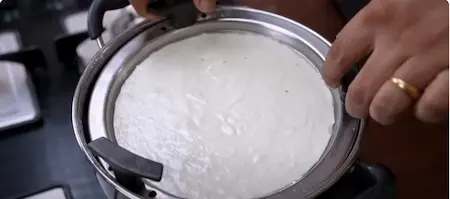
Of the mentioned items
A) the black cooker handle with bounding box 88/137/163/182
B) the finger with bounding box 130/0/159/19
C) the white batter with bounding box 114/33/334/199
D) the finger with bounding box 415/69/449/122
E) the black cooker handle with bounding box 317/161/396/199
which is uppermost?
the finger with bounding box 130/0/159/19

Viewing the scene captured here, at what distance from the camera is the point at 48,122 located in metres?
0.67

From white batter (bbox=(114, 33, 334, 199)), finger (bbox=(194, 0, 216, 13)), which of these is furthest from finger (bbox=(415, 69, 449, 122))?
finger (bbox=(194, 0, 216, 13))

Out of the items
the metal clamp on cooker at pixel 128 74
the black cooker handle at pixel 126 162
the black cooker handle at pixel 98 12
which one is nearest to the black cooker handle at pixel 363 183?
the metal clamp on cooker at pixel 128 74

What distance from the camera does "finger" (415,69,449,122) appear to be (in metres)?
0.51

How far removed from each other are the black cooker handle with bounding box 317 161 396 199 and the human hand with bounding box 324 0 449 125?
0.05 meters

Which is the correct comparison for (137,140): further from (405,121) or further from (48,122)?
(405,121)

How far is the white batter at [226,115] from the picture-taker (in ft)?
1.94

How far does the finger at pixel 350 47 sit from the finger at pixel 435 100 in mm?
66

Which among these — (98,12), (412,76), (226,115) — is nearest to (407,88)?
(412,76)

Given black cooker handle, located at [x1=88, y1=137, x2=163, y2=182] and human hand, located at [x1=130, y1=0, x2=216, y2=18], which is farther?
human hand, located at [x1=130, y1=0, x2=216, y2=18]

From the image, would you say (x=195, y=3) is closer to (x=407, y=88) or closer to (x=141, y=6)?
(x=141, y=6)

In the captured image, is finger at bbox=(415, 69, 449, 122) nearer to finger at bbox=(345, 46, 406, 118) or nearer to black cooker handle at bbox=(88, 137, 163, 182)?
finger at bbox=(345, 46, 406, 118)

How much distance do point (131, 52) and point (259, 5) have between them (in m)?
0.16

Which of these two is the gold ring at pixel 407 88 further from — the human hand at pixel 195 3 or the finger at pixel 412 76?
the human hand at pixel 195 3
